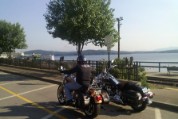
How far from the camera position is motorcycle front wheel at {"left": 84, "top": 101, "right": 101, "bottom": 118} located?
872cm

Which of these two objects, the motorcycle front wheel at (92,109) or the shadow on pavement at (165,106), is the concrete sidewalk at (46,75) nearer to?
the shadow on pavement at (165,106)

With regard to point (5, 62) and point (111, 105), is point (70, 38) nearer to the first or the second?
point (111, 105)

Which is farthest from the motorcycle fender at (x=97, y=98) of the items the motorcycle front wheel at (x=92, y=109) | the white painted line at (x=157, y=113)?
the white painted line at (x=157, y=113)

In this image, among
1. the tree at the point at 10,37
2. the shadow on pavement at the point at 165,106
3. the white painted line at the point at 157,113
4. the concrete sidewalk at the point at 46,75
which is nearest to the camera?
the white painted line at the point at 157,113

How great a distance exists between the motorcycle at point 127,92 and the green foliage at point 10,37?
1874 inches

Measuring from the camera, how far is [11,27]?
5722cm

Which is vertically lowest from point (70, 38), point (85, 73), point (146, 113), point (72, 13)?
point (146, 113)

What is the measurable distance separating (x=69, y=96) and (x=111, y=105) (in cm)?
182

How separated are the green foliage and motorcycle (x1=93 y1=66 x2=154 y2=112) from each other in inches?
1874

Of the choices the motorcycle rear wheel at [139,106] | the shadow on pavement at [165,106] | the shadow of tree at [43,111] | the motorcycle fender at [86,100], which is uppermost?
the motorcycle fender at [86,100]

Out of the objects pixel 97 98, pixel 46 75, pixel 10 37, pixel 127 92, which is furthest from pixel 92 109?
pixel 10 37

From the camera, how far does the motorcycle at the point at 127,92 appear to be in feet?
31.3

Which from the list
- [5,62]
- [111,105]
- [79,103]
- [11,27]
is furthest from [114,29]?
[11,27]

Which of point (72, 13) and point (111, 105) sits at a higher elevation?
point (72, 13)
